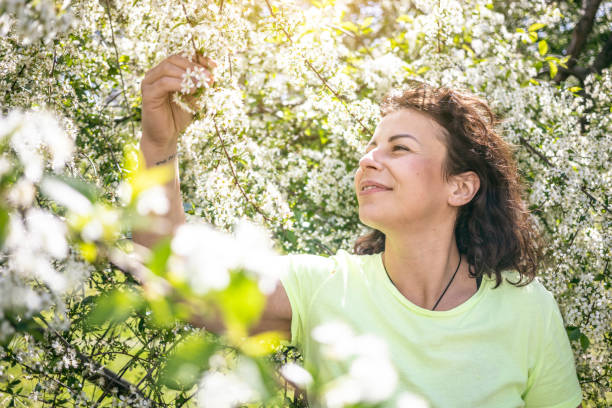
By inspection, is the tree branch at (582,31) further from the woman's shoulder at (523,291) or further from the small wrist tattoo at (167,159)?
the small wrist tattoo at (167,159)

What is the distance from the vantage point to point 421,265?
1.97 m

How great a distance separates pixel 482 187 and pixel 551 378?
87 centimetres

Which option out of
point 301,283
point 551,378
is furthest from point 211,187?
point 551,378

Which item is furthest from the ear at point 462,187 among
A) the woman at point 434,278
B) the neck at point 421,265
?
the neck at point 421,265

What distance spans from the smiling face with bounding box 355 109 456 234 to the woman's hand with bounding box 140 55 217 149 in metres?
0.74

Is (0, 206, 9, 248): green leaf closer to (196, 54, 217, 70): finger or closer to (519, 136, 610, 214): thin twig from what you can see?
(196, 54, 217, 70): finger

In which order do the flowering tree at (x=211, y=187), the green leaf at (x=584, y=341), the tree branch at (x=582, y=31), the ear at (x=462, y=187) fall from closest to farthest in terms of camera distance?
the flowering tree at (x=211, y=187), the ear at (x=462, y=187), the green leaf at (x=584, y=341), the tree branch at (x=582, y=31)

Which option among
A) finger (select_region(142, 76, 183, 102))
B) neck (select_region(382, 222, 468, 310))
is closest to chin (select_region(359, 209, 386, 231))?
neck (select_region(382, 222, 468, 310))

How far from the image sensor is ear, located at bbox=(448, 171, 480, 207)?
2.06 meters

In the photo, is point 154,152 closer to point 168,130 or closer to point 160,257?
point 168,130

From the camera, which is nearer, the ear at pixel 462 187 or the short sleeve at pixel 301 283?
the short sleeve at pixel 301 283

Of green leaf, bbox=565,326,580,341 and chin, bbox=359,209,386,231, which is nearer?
chin, bbox=359,209,386,231

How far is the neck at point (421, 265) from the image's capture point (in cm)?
194

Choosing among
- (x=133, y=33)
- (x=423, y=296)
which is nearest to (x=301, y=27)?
(x=133, y=33)
